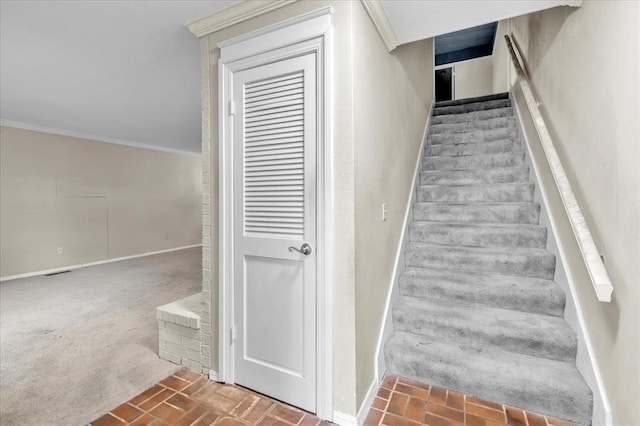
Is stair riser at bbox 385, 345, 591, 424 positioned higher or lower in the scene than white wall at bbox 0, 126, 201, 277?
lower

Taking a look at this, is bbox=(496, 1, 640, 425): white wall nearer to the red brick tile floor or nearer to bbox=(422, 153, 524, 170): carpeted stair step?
the red brick tile floor

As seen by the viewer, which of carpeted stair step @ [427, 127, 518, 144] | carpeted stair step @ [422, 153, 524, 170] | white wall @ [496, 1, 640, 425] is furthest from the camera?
carpeted stair step @ [427, 127, 518, 144]

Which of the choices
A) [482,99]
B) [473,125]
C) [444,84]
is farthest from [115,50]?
[444,84]

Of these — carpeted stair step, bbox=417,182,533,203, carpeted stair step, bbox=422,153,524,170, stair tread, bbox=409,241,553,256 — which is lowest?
stair tread, bbox=409,241,553,256

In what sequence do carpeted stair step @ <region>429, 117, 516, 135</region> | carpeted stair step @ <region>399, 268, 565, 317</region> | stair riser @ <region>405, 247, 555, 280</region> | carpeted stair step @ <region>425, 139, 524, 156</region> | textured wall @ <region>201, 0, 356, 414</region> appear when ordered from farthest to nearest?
carpeted stair step @ <region>429, 117, 516, 135</region>
carpeted stair step @ <region>425, 139, 524, 156</region>
stair riser @ <region>405, 247, 555, 280</region>
carpeted stair step @ <region>399, 268, 565, 317</region>
textured wall @ <region>201, 0, 356, 414</region>

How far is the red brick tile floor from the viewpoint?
163 centimetres

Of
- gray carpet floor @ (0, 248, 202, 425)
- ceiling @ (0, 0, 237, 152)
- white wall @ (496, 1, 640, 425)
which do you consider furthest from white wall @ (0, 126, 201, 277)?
white wall @ (496, 1, 640, 425)

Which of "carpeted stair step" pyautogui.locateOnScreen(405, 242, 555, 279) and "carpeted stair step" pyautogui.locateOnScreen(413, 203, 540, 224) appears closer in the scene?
"carpeted stair step" pyautogui.locateOnScreen(405, 242, 555, 279)

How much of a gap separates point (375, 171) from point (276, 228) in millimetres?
709

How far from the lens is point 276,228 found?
180cm

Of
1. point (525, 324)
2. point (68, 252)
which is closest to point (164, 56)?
point (525, 324)

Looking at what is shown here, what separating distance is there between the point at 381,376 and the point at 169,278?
3.87 meters

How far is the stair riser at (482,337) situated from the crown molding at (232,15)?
7.08ft

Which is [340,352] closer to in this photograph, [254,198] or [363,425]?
[363,425]
